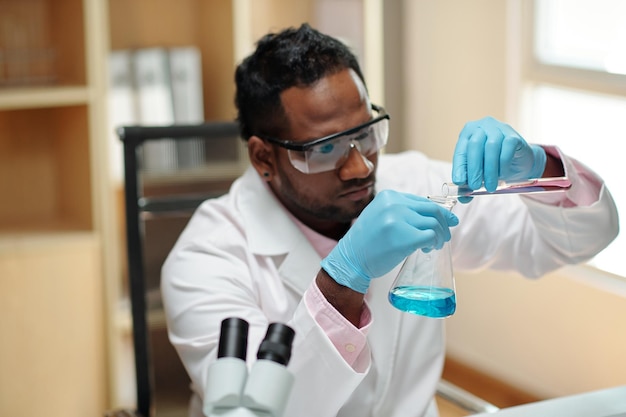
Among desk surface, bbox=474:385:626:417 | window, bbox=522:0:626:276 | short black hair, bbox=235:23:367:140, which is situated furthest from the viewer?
window, bbox=522:0:626:276

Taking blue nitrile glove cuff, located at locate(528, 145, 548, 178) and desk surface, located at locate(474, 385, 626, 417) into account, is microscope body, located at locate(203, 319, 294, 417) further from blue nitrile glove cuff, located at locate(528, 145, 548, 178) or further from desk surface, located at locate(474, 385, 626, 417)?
blue nitrile glove cuff, located at locate(528, 145, 548, 178)

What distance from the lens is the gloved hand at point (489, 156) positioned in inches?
54.2

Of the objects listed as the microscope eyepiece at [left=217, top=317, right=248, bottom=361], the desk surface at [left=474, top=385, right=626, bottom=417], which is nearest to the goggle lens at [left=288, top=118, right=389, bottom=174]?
the desk surface at [left=474, top=385, right=626, bottom=417]

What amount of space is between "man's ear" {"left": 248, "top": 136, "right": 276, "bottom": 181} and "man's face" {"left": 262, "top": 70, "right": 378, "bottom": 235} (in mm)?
47

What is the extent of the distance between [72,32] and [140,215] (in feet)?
3.79

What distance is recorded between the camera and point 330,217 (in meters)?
1.63

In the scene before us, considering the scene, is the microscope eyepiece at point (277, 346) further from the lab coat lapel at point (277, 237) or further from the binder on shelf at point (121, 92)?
the binder on shelf at point (121, 92)

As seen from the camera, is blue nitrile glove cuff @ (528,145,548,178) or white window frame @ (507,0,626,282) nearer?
blue nitrile glove cuff @ (528,145,548,178)

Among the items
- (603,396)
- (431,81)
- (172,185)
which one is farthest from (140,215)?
(431,81)

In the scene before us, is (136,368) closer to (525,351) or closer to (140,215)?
(140,215)

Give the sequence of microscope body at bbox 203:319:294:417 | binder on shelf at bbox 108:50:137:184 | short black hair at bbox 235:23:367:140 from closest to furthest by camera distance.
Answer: microscope body at bbox 203:319:294:417, short black hair at bbox 235:23:367:140, binder on shelf at bbox 108:50:137:184

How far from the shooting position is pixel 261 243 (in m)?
1.65

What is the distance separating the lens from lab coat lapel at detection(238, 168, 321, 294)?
5.34 feet

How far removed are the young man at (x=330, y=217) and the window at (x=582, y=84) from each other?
723mm
